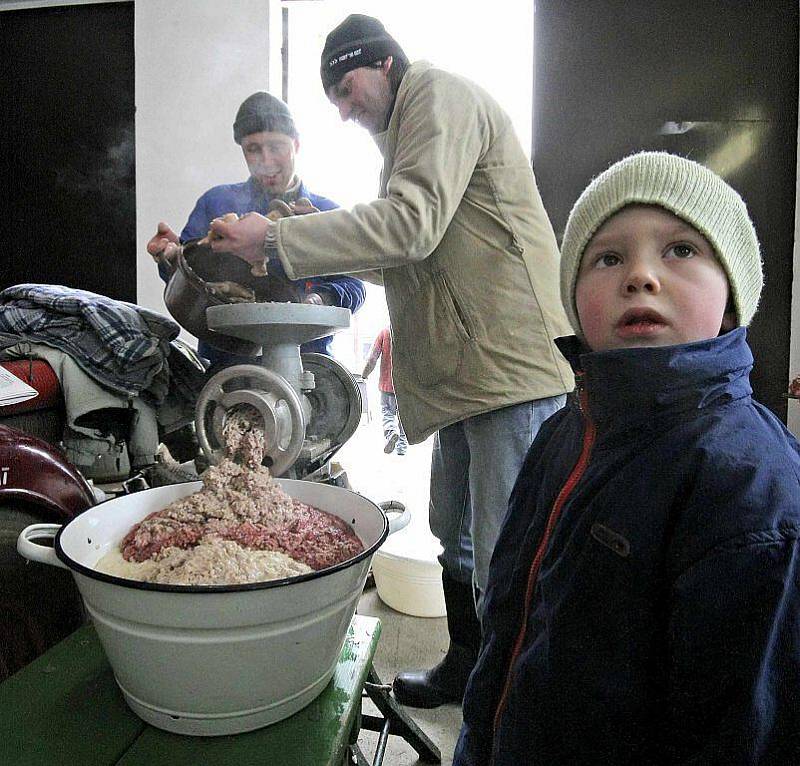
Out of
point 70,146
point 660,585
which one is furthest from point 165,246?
point 70,146

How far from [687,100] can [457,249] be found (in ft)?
6.95

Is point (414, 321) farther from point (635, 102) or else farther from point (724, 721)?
point (635, 102)

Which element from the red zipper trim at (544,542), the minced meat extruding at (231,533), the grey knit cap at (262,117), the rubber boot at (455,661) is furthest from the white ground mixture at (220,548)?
the grey knit cap at (262,117)

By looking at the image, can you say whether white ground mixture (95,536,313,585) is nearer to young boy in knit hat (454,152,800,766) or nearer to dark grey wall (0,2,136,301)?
young boy in knit hat (454,152,800,766)

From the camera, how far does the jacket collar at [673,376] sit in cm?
59

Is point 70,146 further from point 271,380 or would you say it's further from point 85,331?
point 271,380

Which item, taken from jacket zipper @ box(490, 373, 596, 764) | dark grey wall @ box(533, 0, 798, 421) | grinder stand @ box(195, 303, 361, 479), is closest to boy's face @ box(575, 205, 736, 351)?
jacket zipper @ box(490, 373, 596, 764)

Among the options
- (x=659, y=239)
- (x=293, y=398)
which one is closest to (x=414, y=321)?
(x=293, y=398)

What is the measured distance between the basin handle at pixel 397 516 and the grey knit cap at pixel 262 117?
1.78 meters

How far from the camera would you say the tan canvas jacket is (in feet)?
4.00

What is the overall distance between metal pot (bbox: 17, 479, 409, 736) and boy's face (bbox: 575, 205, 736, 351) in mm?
379

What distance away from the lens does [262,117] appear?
252cm

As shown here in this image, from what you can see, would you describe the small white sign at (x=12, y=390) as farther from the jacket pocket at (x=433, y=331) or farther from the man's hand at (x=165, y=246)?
the jacket pocket at (x=433, y=331)

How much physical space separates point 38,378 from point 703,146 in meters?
2.89
